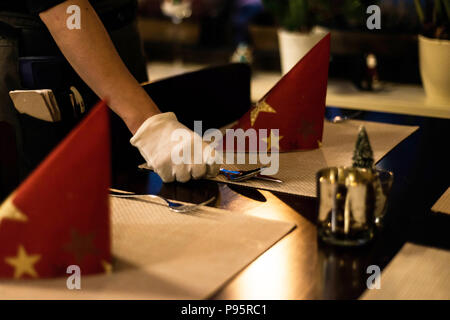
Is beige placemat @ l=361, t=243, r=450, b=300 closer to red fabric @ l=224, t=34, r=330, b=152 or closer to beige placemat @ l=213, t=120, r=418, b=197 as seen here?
beige placemat @ l=213, t=120, r=418, b=197

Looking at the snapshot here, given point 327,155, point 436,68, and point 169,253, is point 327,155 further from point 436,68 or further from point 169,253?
point 436,68

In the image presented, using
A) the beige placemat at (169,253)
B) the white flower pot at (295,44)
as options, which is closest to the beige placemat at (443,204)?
the beige placemat at (169,253)

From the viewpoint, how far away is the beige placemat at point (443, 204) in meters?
0.85

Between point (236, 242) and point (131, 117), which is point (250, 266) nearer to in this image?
point (236, 242)

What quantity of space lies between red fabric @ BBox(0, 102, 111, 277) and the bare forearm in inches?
15.1

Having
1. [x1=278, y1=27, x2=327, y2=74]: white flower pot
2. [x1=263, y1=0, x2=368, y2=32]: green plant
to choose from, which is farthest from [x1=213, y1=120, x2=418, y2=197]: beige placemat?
[x1=263, y1=0, x2=368, y2=32]: green plant

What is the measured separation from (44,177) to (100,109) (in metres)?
0.10

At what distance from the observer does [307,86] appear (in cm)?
115

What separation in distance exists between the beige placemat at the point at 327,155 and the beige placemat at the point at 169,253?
6.0 inches

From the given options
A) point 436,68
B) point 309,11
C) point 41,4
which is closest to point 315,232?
point 41,4

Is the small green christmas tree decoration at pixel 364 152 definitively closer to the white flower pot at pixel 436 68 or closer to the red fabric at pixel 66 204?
the red fabric at pixel 66 204

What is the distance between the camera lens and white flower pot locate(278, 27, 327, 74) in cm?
198
